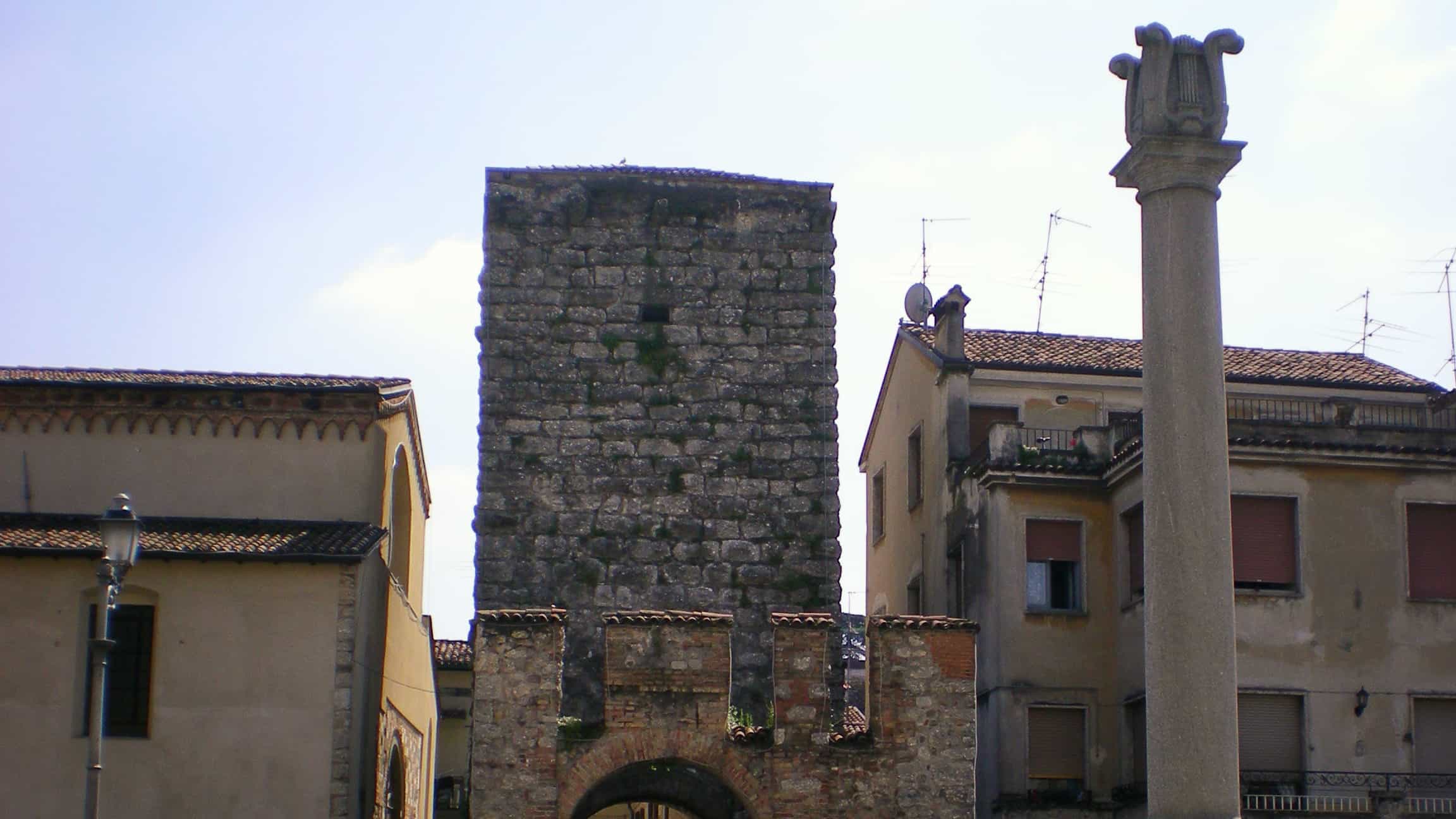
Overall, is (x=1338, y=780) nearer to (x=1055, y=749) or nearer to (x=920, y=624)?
(x=1055, y=749)

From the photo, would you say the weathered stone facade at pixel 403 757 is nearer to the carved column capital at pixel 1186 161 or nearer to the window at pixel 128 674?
the window at pixel 128 674

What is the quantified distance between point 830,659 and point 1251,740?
7.81 m

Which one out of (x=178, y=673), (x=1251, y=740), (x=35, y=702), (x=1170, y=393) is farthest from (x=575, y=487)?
(x=1251, y=740)

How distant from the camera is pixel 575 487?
19.7 meters

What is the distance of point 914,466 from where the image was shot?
99.2 feet

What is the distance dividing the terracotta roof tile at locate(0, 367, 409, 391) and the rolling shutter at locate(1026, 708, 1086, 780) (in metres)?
9.51

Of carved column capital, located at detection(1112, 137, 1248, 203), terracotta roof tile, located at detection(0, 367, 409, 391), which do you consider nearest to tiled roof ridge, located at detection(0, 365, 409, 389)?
terracotta roof tile, located at detection(0, 367, 409, 391)

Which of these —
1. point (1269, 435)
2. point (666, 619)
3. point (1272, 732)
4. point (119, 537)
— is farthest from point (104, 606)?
point (1269, 435)

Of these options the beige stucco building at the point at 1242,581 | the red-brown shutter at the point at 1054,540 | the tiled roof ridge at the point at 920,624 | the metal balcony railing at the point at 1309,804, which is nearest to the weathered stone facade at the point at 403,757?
the tiled roof ridge at the point at 920,624

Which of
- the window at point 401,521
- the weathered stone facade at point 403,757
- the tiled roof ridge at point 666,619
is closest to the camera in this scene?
the tiled roof ridge at point 666,619

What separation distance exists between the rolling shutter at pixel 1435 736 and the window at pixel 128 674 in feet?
50.9

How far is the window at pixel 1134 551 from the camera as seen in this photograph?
25.5 meters

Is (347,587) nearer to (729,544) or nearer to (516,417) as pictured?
(516,417)

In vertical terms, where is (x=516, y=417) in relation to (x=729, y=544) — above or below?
above
